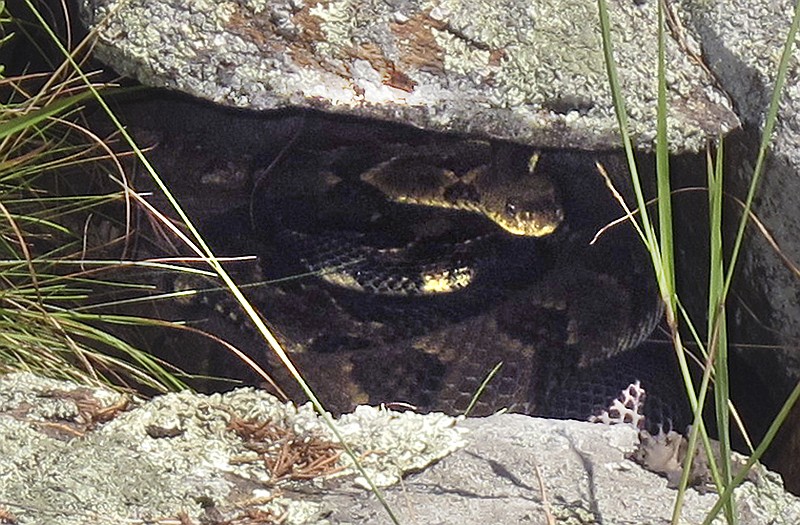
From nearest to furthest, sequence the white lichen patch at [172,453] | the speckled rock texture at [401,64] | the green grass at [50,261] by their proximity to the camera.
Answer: the white lichen patch at [172,453] → the speckled rock texture at [401,64] → the green grass at [50,261]

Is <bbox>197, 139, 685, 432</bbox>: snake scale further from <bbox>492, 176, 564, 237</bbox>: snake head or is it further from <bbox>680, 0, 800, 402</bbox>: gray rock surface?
<bbox>680, 0, 800, 402</bbox>: gray rock surface

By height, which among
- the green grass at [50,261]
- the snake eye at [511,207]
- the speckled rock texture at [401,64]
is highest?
the speckled rock texture at [401,64]

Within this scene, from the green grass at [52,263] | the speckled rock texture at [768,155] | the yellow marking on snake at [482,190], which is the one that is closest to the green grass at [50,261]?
the green grass at [52,263]

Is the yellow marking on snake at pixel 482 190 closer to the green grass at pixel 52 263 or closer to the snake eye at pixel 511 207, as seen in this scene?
the snake eye at pixel 511 207

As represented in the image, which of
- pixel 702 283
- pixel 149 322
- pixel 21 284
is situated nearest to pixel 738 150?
pixel 702 283

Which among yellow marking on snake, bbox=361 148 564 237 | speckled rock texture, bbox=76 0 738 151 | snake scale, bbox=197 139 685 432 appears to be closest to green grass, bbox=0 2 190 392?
speckled rock texture, bbox=76 0 738 151

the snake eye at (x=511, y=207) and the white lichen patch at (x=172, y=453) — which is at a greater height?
the snake eye at (x=511, y=207)

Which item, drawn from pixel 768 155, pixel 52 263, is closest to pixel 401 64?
pixel 768 155

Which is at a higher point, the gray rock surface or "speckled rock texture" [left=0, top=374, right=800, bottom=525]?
the gray rock surface
